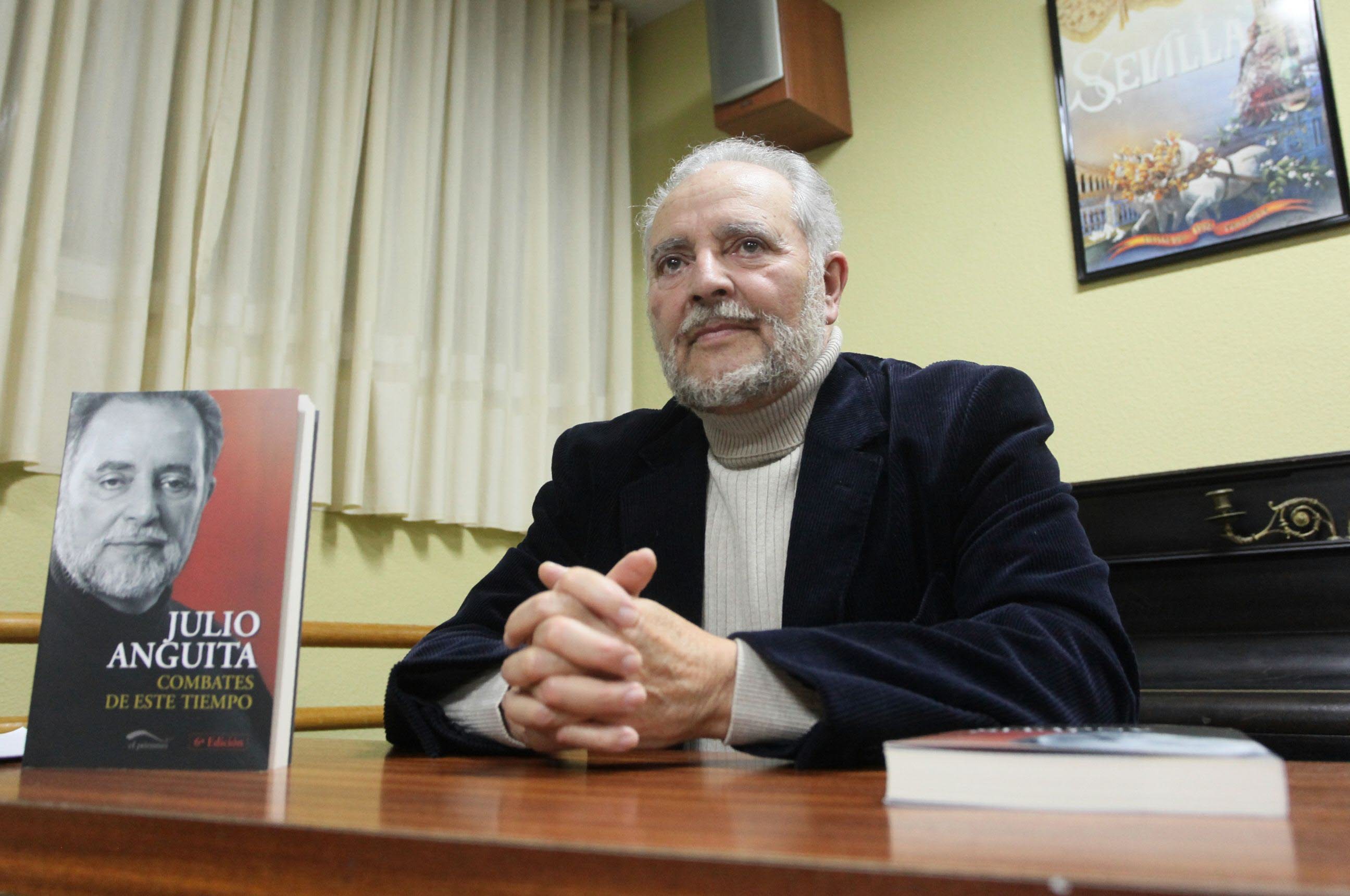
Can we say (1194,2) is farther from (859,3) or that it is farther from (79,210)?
(79,210)

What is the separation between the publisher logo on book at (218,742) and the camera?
0.74 m

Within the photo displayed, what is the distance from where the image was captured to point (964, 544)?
44.4 inches

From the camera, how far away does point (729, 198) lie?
146 cm

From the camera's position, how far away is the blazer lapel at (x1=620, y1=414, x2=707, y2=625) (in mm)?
1326

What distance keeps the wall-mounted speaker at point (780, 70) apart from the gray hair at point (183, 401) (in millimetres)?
2326

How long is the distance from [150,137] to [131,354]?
49 cm

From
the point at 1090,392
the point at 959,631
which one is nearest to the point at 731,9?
the point at 1090,392

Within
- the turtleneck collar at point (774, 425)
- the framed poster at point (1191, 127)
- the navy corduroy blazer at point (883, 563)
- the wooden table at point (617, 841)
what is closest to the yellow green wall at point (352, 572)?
the navy corduroy blazer at point (883, 563)

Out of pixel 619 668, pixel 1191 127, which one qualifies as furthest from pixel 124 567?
pixel 1191 127

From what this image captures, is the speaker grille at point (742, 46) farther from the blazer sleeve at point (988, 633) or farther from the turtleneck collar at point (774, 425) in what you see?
the blazer sleeve at point (988, 633)

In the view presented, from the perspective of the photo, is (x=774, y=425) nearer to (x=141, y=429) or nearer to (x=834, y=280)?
(x=834, y=280)

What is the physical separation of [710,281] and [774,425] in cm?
23

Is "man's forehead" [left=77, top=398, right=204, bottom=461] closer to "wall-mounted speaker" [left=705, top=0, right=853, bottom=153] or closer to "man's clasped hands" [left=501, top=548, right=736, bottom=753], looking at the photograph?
"man's clasped hands" [left=501, top=548, right=736, bottom=753]

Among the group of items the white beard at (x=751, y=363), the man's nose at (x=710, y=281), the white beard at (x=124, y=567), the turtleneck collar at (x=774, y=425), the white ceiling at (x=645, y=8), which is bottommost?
the white beard at (x=124, y=567)
